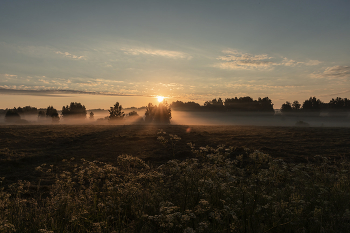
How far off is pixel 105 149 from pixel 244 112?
15480 cm

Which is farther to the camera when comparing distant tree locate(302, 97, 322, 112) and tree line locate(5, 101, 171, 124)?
distant tree locate(302, 97, 322, 112)

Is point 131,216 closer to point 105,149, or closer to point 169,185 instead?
point 169,185

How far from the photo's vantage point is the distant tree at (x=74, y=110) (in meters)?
138

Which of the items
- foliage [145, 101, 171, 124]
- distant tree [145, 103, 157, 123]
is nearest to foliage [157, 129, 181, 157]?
foliage [145, 101, 171, 124]

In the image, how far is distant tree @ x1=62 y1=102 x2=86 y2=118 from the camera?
453 feet

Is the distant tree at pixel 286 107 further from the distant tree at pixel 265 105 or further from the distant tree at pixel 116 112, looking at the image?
the distant tree at pixel 116 112

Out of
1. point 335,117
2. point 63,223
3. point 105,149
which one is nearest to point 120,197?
point 63,223

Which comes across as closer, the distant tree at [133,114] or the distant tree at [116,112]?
the distant tree at [116,112]

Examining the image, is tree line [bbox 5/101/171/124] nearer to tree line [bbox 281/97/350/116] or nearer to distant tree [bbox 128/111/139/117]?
distant tree [bbox 128/111/139/117]

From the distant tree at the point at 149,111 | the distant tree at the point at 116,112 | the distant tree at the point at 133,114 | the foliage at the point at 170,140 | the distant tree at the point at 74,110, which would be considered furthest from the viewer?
the distant tree at the point at 133,114

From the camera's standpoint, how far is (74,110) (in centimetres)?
14588

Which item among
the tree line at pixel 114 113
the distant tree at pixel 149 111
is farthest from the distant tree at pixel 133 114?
the distant tree at pixel 149 111

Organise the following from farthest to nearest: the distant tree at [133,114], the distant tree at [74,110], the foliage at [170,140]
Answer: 1. the distant tree at [133,114]
2. the distant tree at [74,110]
3. the foliage at [170,140]

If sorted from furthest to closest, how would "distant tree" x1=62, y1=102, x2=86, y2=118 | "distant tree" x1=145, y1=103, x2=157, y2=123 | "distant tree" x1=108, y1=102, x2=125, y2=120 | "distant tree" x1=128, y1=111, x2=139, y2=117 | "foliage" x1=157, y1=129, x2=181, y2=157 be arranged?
"distant tree" x1=128, y1=111, x2=139, y2=117 < "distant tree" x1=62, y1=102, x2=86, y2=118 < "distant tree" x1=145, y1=103, x2=157, y2=123 < "distant tree" x1=108, y1=102, x2=125, y2=120 < "foliage" x1=157, y1=129, x2=181, y2=157
